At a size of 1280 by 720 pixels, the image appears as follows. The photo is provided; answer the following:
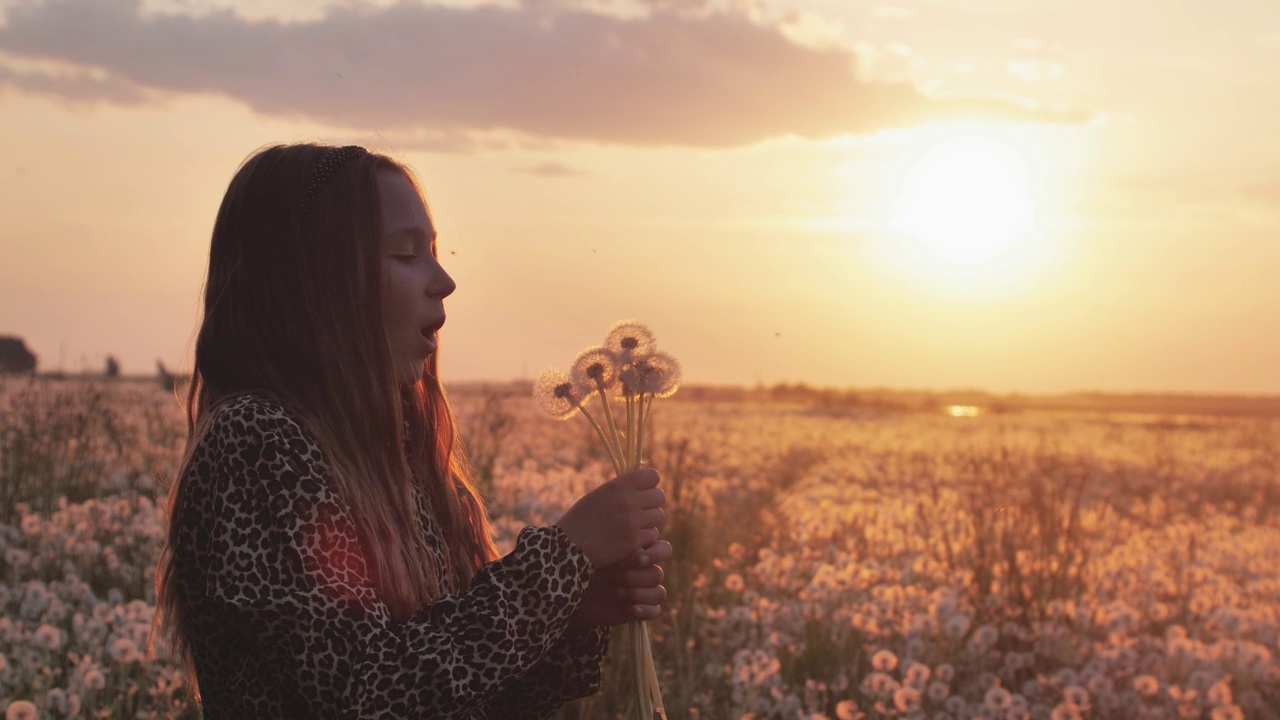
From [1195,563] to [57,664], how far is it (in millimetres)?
7000

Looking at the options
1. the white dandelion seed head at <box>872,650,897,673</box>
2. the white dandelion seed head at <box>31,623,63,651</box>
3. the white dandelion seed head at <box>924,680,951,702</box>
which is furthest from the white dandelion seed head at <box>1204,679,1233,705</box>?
the white dandelion seed head at <box>31,623,63,651</box>

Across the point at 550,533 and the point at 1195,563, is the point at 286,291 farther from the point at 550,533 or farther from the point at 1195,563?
the point at 1195,563

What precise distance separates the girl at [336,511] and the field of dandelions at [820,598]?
0.99 meters

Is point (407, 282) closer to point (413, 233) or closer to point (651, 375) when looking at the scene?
point (413, 233)

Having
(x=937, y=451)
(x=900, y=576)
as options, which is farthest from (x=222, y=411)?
(x=937, y=451)

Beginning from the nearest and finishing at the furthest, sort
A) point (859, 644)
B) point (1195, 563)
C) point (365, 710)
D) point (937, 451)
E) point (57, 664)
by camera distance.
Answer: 1. point (365, 710)
2. point (57, 664)
3. point (859, 644)
4. point (1195, 563)
5. point (937, 451)

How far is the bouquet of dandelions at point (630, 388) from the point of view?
2225 mm

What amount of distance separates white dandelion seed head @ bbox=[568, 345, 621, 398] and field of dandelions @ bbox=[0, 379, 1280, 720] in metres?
1.37

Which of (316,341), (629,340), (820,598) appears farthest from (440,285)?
(820,598)

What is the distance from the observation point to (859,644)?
6.07 m

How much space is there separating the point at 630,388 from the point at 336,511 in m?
0.56

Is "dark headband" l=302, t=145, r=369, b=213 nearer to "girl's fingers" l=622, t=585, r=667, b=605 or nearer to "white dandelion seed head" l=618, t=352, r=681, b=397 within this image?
"white dandelion seed head" l=618, t=352, r=681, b=397

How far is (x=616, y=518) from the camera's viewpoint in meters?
2.17

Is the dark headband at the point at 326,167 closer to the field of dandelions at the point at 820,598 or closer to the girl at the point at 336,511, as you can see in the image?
the girl at the point at 336,511
